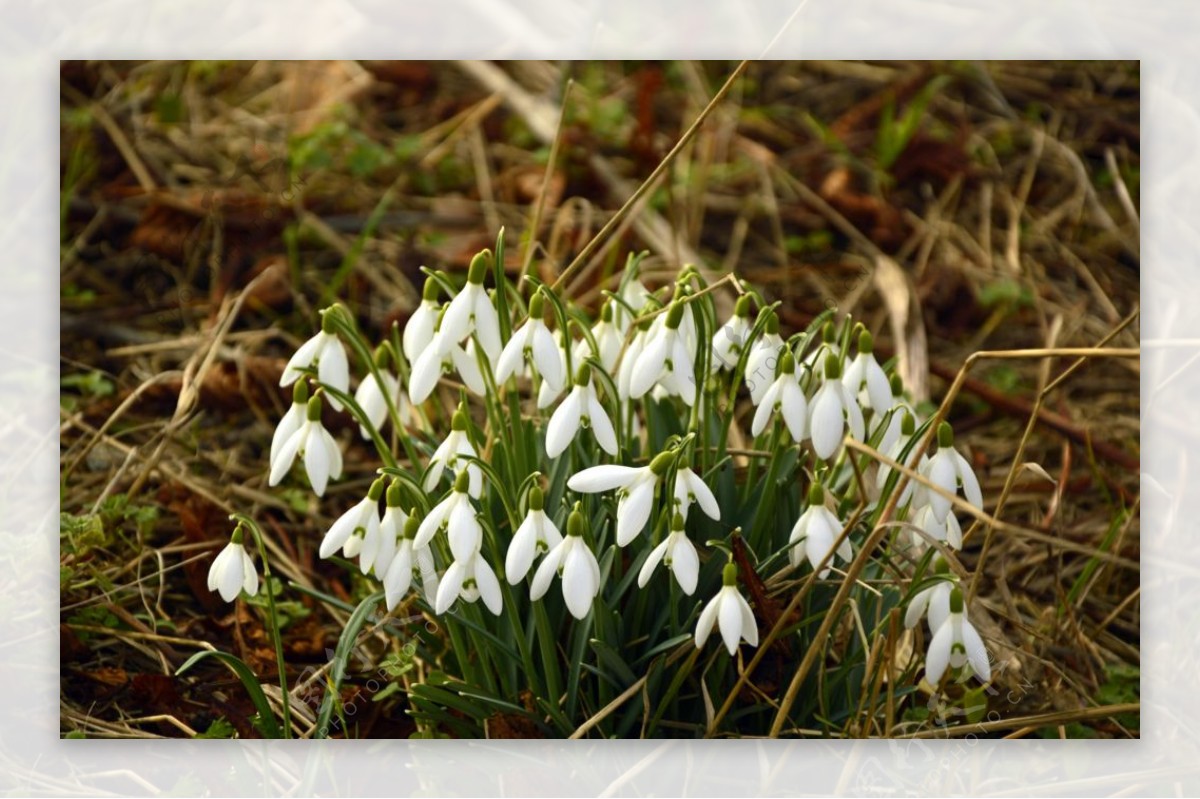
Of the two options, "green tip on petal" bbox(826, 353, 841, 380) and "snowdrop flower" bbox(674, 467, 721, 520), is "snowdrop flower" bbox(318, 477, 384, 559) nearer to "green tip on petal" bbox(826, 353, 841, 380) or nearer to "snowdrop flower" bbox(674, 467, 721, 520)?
"snowdrop flower" bbox(674, 467, 721, 520)

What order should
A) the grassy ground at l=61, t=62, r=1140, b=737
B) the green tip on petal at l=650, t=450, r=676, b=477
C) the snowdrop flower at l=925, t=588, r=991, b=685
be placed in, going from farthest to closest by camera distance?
the grassy ground at l=61, t=62, r=1140, b=737 < the snowdrop flower at l=925, t=588, r=991, b=685 < the green tip on petal at l=650, t=450, r=676, b=477

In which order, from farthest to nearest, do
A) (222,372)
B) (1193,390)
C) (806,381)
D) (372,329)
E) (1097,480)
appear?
(372,329) → (222,372) → (1097,480) → (1193,390) → (806,381)

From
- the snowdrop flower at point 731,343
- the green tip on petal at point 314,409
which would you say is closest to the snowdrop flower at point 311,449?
the green tip on petal at point 314,409

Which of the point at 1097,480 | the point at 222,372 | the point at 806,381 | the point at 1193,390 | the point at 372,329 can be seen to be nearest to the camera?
the point at 806,381

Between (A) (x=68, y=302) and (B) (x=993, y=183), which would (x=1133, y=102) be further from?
(A) (x=68, y=302)

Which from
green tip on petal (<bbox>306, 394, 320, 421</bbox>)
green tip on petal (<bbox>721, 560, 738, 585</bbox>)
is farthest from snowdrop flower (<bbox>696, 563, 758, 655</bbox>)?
green tip on petal (<bbox>306, 394, 320, 421</bbox>)

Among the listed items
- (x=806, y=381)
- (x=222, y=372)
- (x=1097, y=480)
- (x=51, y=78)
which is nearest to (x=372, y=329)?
(x=222, y=372)

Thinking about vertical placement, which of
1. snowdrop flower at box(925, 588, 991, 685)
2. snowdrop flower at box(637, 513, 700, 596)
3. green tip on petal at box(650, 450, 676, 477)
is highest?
green tip on petal at box(650, 450, 676, 477)

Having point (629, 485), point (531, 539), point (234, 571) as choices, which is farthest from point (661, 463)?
point (234, 571)
